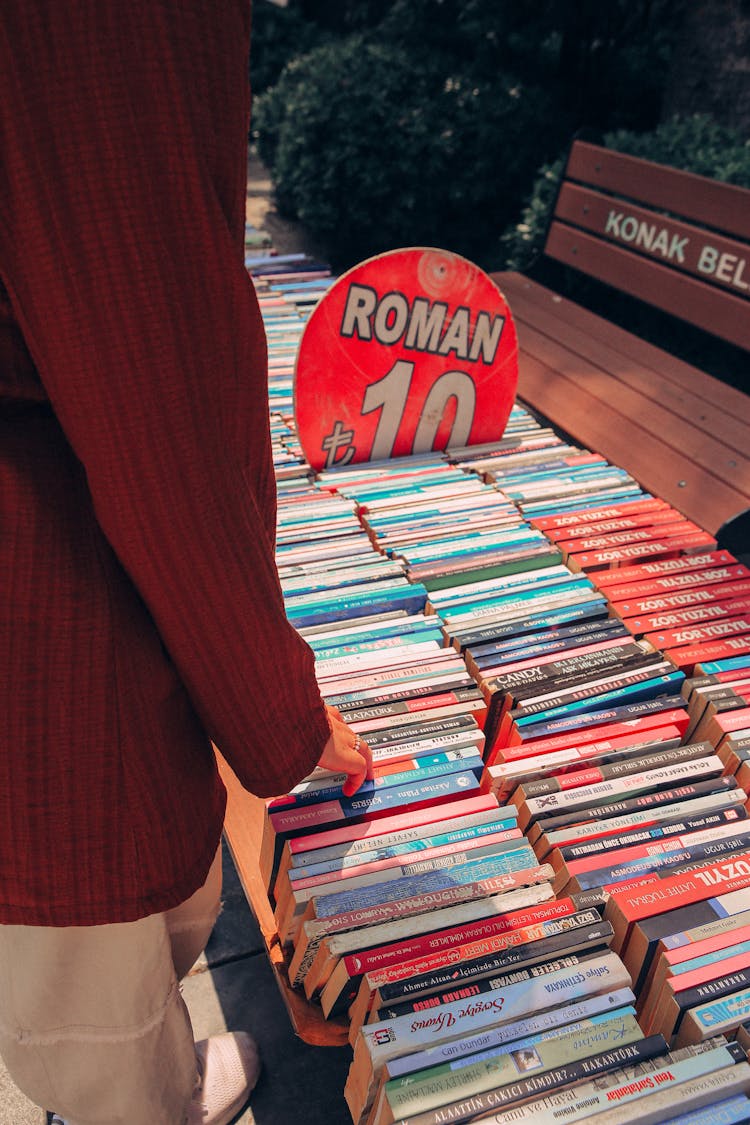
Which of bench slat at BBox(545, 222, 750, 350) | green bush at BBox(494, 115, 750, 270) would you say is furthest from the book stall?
green bush at BBox(494, 115, 750, 270)

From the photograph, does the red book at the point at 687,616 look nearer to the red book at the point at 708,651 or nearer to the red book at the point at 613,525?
the red book at the point at 708,651

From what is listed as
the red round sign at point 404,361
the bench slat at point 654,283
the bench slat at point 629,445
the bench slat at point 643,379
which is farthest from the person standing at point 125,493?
the bench slat at point 654,283

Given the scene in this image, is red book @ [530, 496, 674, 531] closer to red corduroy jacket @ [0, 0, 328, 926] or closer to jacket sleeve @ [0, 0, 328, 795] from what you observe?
red corduroy jacket @ [0, 0, 328, 926]

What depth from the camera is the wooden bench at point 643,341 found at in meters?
3.17

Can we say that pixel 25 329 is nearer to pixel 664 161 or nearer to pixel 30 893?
pixel 30 893

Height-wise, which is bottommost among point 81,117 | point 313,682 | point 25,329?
point 313,682

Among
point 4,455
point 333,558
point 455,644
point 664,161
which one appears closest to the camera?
point 4,455

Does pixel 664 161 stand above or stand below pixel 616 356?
above

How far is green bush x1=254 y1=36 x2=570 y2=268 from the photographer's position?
6.39m

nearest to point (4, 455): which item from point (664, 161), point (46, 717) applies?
point (46, 717)

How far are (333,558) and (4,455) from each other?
1437 mm

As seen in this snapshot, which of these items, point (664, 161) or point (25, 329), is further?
point (664, 161)

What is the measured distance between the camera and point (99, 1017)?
4.21 ft

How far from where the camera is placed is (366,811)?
5.21 ft
